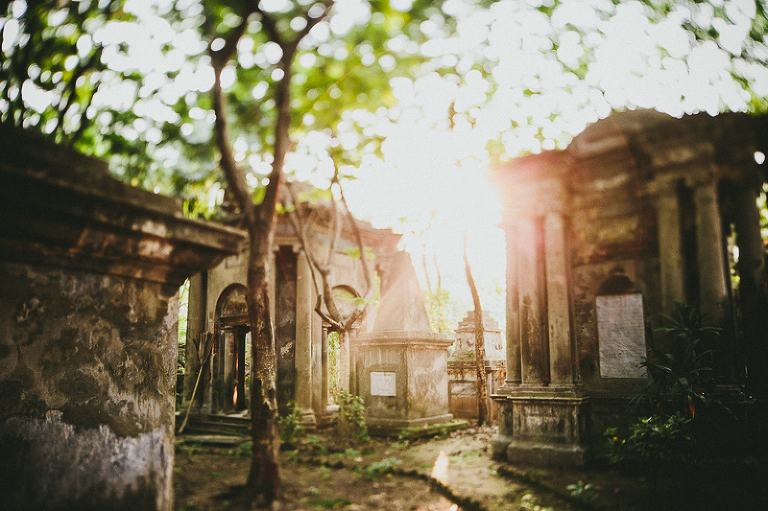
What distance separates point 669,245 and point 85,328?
7.64 m

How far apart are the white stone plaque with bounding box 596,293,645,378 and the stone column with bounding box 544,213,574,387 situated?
56cm

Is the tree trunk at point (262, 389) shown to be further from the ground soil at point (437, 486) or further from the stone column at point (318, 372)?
the stone column at point (318, 372)

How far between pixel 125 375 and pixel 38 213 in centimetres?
92

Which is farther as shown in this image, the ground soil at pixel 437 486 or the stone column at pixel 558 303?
the stone column at pixel 558 303

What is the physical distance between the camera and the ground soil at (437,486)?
5.42m

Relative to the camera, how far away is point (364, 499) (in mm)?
6090

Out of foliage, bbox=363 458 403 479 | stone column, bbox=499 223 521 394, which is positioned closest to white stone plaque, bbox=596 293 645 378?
stone column, bbox=499 223 521 394

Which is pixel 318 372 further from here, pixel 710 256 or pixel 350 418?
pixel 710 256

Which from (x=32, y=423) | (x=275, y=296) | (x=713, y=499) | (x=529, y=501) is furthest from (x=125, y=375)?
(x=275, y=296)

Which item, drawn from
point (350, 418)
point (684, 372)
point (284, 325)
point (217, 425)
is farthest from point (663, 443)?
point (217, 425)

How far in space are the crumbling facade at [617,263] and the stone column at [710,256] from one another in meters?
0.02

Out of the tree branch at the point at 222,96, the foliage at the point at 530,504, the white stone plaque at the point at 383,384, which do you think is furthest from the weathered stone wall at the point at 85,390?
the white stone plaque at the point at 383,384

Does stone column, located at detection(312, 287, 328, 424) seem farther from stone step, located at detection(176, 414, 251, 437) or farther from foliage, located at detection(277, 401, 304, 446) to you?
foliage, located at detection(277, 401, 304, 446)

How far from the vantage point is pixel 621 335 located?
26.3 ft
